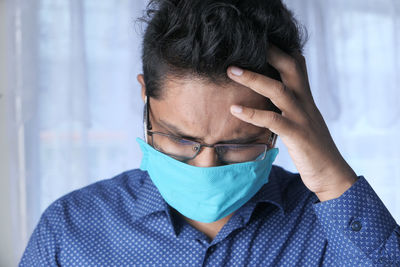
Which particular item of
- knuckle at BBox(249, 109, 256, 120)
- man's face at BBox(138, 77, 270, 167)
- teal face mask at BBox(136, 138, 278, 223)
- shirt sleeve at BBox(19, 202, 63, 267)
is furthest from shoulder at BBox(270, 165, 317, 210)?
shirt sleeve at BBox(19, 202, 63, 267)

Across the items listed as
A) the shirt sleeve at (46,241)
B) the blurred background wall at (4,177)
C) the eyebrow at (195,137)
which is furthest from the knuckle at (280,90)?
the blurred background wall at (4,177)

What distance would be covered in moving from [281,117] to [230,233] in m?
0.37

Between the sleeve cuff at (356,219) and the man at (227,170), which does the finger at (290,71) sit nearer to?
the man at (227,170)

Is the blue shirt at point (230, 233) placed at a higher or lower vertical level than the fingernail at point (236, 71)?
lower

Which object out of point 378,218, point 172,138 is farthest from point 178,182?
point 378,218

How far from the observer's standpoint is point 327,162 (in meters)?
1.09

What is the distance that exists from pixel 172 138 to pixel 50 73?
55.9 inches

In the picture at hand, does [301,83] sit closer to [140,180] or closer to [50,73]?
[140,180]

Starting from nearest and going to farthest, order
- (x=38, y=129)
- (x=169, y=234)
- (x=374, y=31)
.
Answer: (x=169, y=234)
(x=38, y=129)
(x=374, y=31)

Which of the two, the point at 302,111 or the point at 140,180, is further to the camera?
the point at 140,180

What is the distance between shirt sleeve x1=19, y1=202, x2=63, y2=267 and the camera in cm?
126

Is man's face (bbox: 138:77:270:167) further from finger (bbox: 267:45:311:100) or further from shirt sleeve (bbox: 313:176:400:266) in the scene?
shirt sleeve (bbox: 313:176:400:266)

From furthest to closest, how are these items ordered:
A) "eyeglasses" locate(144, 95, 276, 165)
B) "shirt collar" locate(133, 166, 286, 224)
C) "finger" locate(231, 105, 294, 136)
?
1. "shirt collar" locate(133, 166, 286, 224)
2. "eyeglasses" locate(144, 95, 276, 165)
3. "finger" locate(231, 105, 294, 136)

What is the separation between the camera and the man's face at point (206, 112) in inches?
42.4
